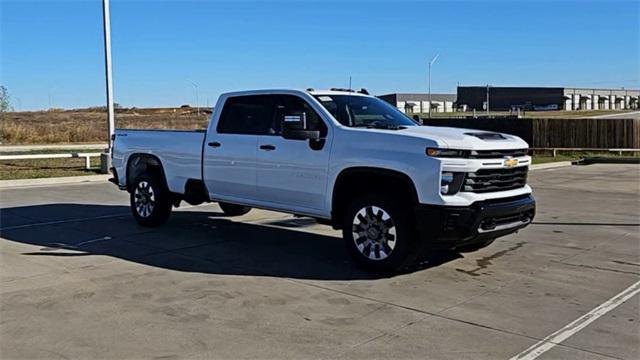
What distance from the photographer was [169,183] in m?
9.71

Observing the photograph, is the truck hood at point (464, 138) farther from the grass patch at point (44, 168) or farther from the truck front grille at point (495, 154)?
the grass patch at point (44, 168)

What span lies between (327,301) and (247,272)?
142 centimetres

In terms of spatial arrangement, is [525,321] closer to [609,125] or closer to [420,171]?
[420,171]

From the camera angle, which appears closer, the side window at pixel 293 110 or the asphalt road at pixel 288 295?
the asphalt road at pixel 288 295

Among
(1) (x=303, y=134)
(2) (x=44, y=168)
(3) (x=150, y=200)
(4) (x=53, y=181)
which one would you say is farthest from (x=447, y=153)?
(2) (x=44, y=168)

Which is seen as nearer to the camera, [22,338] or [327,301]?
[22,338]

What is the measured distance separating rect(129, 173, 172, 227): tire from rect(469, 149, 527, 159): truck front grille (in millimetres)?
5072

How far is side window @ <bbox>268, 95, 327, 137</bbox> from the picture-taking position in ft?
25.6

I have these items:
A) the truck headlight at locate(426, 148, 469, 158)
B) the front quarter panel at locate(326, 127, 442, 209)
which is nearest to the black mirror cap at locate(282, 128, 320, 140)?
the front quarter panel at locate(326, 127, 442, 209)

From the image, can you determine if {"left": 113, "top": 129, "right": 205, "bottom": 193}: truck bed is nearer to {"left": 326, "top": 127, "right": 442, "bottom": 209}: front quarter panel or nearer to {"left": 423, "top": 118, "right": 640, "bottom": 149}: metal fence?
{"left": 326, "top": 127, "right": 442, "bottom": 209}: front quarter panel

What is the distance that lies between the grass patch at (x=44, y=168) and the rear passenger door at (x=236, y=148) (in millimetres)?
11256

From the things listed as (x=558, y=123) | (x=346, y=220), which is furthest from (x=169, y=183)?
(x=558, y=123)

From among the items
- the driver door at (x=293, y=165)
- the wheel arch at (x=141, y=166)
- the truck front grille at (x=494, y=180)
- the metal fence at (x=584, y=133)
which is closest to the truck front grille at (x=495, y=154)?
the truck front grille at (x=494, y=180)

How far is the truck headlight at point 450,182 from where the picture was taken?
6.57 metres
